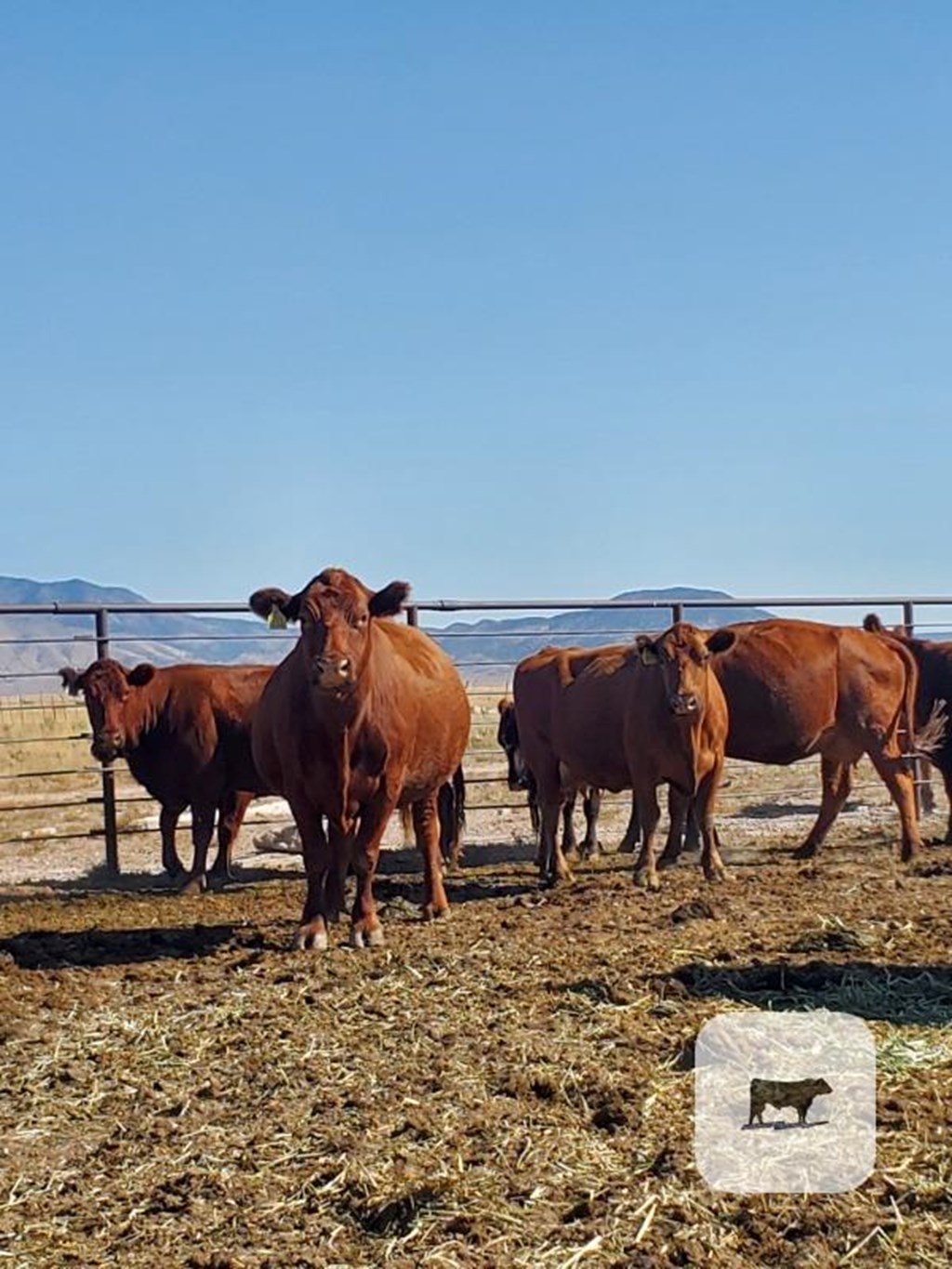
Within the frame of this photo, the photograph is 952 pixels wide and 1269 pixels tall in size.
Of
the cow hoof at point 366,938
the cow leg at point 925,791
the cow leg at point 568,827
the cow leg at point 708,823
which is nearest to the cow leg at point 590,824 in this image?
the cow leg at point 568,827

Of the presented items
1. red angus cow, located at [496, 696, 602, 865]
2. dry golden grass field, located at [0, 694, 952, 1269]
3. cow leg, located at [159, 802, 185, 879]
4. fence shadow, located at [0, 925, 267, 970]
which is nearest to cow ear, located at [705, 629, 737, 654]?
dry golden grass field, located at [0, 694, 952, 1269]

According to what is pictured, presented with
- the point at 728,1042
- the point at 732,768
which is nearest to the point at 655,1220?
the point at 728,1042

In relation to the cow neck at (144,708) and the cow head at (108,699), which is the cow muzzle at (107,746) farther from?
the cow neck at (144,708)

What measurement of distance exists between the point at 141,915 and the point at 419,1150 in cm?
543

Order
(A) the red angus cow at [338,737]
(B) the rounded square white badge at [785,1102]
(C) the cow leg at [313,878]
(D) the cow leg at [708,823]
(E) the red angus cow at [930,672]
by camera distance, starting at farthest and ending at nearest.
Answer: (E) the red angus cow at [930,672]
(D) the cow leg at [708,823]
(A) the red angus cow at [338,737]
(C) the cow leg at [313,878]
(B) the rounded square white badge at [785,1102]

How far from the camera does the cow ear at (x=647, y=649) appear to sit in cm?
986

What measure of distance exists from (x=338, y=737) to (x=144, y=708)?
3.96 meters

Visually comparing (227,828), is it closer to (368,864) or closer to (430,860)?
(430,860)

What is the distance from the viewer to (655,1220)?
3.90 metres

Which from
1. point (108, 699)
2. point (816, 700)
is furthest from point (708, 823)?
point (108, 699)

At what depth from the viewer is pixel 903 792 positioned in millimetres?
11094

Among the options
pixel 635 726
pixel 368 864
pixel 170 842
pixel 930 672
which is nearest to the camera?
pixel 368 864

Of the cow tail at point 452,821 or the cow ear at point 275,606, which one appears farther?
the cow tail at point 452,821

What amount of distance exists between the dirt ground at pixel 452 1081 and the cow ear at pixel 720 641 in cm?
189
